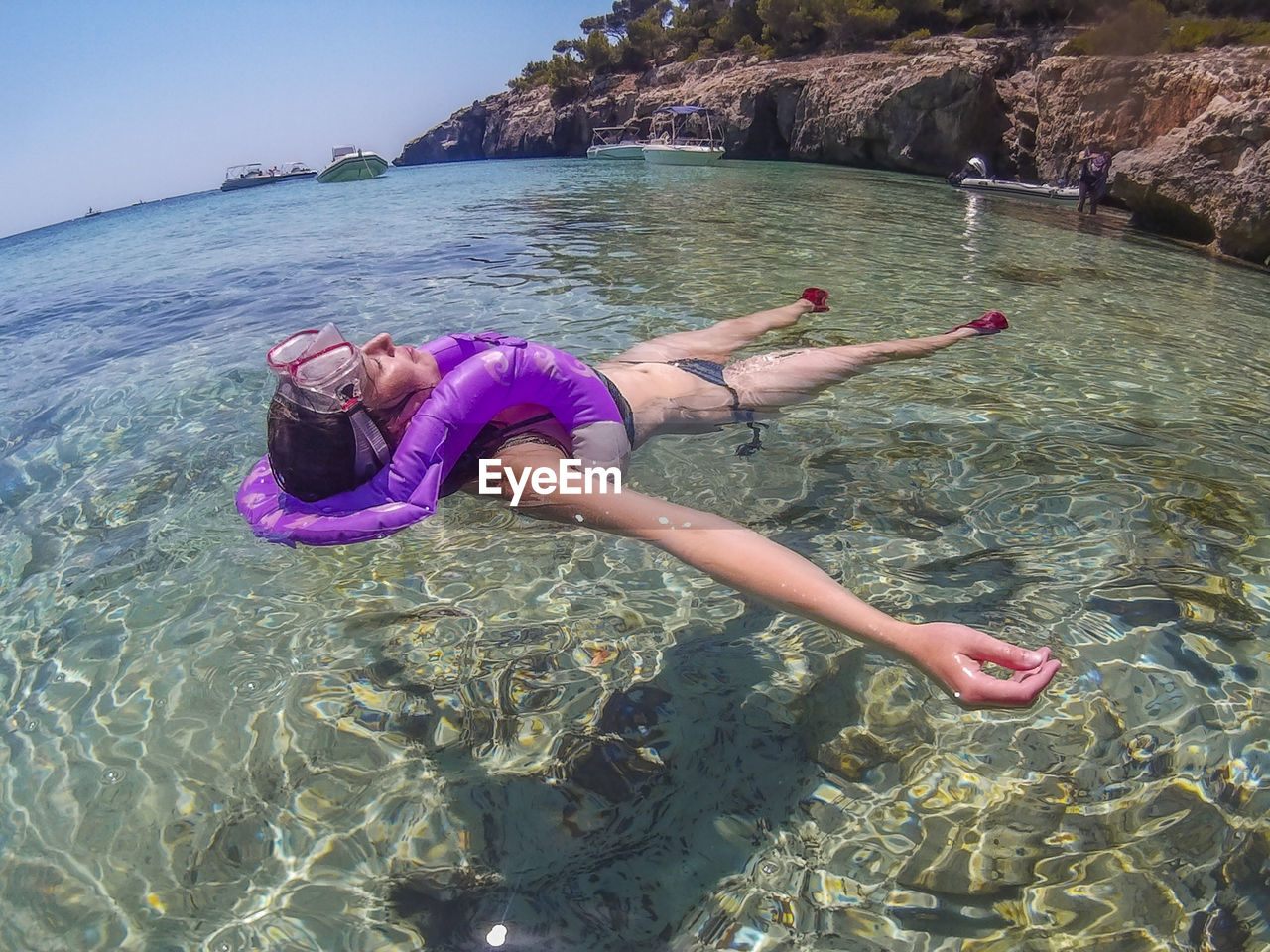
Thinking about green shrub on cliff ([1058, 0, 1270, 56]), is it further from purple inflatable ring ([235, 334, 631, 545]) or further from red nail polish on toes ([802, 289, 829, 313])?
purple inflatable ring ([235, 334, 631, 545])

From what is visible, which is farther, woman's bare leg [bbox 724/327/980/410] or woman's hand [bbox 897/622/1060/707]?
woman's bare leg [bbox 724/327/980/410]

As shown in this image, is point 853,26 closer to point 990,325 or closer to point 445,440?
point 990,325

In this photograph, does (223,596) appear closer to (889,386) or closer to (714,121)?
(889,386)

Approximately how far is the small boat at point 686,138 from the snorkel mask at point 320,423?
3160 centimetres

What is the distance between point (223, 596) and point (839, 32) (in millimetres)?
43844

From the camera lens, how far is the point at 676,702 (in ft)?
8.41

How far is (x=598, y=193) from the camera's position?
20391 mm

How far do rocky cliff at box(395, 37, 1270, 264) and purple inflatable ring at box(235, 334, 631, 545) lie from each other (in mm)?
11619

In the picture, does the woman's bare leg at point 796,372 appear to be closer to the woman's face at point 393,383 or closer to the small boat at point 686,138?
the woman's face at point 393,383

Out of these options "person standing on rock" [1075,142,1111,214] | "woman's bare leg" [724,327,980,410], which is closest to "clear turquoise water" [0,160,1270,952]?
"woman's bare leg" [724,327,980,410]

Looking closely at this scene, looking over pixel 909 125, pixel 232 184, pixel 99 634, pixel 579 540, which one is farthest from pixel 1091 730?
pixel 232 184

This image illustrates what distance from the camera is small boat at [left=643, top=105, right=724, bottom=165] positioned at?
31.4 m

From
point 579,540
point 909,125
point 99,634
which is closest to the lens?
point 99,634

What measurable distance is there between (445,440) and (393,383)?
36 cm
